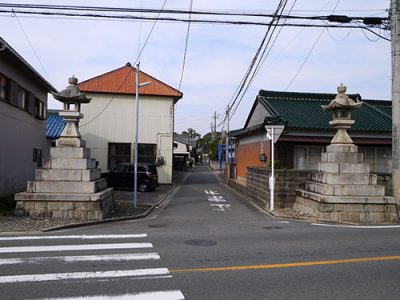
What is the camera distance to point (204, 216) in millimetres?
13266

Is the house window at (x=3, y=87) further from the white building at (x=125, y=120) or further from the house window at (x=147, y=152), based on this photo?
the house window at (x=147, y=152)

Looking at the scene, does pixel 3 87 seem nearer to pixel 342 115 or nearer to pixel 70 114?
pixel 70 114

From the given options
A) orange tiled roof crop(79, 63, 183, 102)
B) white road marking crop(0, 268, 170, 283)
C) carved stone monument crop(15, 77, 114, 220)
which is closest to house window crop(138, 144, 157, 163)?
orange tiled roof crop(79, 63, 183, 102)

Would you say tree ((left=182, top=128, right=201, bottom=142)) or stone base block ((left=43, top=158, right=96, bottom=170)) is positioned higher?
tree ((left=182, top=128, right=201, bottom=142))

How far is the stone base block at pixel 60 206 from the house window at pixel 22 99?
770cm

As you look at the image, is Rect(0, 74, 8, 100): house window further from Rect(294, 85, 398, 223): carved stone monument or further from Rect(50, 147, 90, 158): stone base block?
Rect(294, 85, 398, 223): carved stone monument

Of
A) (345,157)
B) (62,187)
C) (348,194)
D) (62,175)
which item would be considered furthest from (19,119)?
(348,194)

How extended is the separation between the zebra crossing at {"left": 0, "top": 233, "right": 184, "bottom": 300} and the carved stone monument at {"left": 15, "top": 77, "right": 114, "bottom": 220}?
2.74 m

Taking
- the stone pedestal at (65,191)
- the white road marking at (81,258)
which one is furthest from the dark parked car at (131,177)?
the white road marking at (81,258)

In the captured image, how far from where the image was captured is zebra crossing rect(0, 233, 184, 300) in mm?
5172

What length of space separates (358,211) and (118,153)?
63.5 feet

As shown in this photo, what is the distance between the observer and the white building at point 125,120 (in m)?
28.0

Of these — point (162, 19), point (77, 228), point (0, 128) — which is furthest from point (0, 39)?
point (77, 228)

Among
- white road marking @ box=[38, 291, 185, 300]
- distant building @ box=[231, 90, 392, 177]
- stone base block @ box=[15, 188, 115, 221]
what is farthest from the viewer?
distant building @ box=[231, 90, 392, 177]
